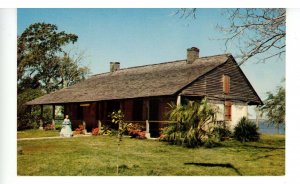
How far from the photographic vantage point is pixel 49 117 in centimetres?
1842

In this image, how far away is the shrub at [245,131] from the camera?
1489 cm

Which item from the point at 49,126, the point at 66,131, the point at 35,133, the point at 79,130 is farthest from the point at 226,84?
the point at 35,133

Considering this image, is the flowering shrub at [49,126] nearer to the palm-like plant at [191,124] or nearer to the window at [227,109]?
the palm-like plant at [191,124]

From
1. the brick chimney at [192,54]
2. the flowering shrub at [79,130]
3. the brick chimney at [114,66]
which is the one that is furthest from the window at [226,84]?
the flowering shrub at [79,130]

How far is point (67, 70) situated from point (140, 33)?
187 inches

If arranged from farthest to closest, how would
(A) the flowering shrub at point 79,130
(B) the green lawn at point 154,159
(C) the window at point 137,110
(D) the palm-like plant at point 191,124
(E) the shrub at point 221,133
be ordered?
1. (A) the flowering shrub at point 79,130
2. (C) the window at point 137,110
3. (E) the shrub at point 221,133
4. (D) the palm-like plant at point 191,124
5. (B) the green lawn at point 154,159

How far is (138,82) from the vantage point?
17688 mm

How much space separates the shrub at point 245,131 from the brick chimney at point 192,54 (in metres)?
2.64

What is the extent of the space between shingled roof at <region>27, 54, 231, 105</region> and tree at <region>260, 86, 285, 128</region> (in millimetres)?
2328

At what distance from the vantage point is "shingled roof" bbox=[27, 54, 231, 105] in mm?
16391

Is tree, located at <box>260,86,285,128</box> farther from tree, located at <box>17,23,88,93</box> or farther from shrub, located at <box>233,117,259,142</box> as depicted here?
tree, located at <box>17,23,88,93</box>

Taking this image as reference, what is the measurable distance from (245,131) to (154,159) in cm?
345
